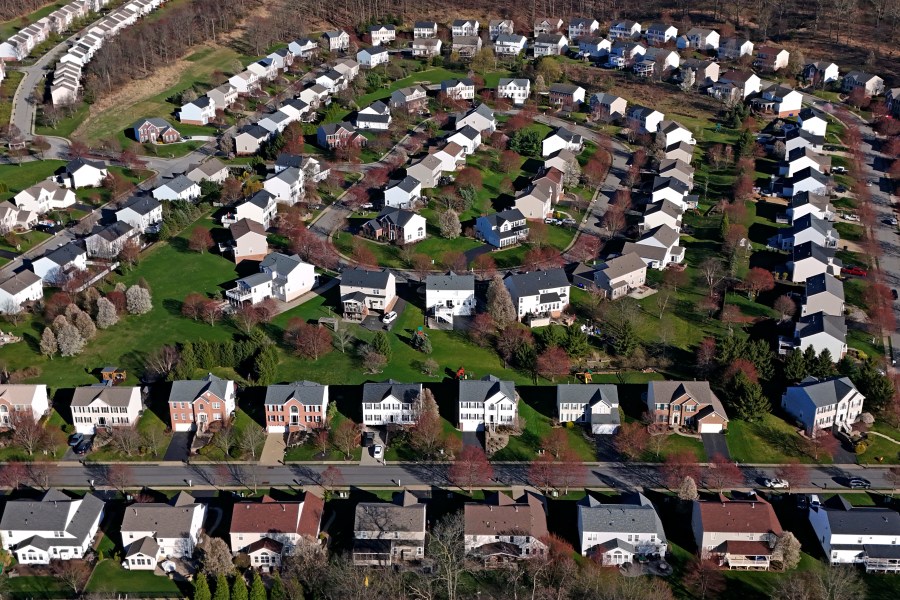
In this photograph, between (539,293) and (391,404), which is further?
(539,293)

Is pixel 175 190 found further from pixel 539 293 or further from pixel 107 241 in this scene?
pixel 539 293

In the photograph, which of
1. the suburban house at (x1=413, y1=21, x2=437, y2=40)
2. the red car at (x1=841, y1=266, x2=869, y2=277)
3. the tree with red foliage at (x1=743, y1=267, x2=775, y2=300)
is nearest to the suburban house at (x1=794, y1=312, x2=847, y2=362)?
the tree with red foliage at (x1=743, y1=267, x2=775, y2=300)

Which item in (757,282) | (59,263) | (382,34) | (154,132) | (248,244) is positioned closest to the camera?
(757,282)

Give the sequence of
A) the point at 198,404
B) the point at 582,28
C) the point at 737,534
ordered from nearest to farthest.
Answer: the point at 737,534, the point at 198,404, the point at 582,28

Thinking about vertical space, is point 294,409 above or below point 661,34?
below

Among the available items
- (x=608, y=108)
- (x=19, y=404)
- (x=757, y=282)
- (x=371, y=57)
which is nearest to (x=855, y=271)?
(x=757, y=282)

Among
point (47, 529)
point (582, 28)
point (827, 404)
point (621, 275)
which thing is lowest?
point (47, 529)

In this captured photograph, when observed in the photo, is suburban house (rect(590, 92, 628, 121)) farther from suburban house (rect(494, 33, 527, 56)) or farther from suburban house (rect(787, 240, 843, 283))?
suburban house (rect(787, 240, 843, 283))
